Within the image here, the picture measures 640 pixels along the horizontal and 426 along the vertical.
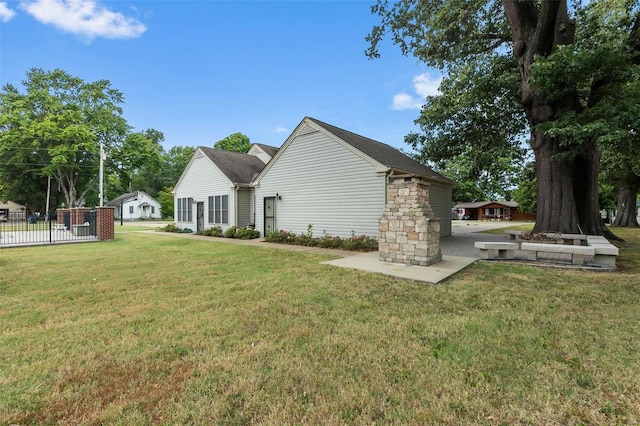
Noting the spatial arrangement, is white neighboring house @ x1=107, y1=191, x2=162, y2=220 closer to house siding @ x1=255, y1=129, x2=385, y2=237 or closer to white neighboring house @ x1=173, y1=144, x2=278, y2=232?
white neighboring house @ x1=173, y1=144, x2=278, y2=232

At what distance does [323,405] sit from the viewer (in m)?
2.22

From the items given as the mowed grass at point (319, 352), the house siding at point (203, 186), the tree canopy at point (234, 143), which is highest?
the tree canopy at point (234, 143)

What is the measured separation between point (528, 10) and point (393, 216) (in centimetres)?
979

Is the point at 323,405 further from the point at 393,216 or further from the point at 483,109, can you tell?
the point at 483,109

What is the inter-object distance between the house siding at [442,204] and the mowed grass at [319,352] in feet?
28.0

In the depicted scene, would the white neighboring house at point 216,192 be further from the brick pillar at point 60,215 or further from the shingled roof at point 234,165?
the brick pillar at point 60,215

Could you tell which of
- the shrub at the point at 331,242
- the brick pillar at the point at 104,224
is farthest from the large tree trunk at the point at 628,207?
the brick pillar at the point at 104,224

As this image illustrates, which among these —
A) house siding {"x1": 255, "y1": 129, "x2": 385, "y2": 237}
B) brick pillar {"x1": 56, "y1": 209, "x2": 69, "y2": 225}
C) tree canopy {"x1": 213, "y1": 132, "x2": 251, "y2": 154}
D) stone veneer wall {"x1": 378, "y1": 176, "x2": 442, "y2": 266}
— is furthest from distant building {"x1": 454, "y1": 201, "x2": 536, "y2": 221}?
brick pillar {"x1": 56, "y1": 209, "x2": 69, "y2": 225}

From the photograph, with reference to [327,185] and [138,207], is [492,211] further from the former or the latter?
[138,207]

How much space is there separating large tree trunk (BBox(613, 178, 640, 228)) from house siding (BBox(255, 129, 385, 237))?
25.7 metres

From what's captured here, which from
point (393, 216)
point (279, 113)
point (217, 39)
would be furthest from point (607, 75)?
point (279, 113)

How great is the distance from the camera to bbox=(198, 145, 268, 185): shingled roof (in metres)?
17.2

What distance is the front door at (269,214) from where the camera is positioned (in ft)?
48.8

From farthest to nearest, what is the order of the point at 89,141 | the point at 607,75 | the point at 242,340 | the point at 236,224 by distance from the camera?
1. the point at 89,141
2. the point at 236,224
3. the point at 607,75
4. the point at 242,340
